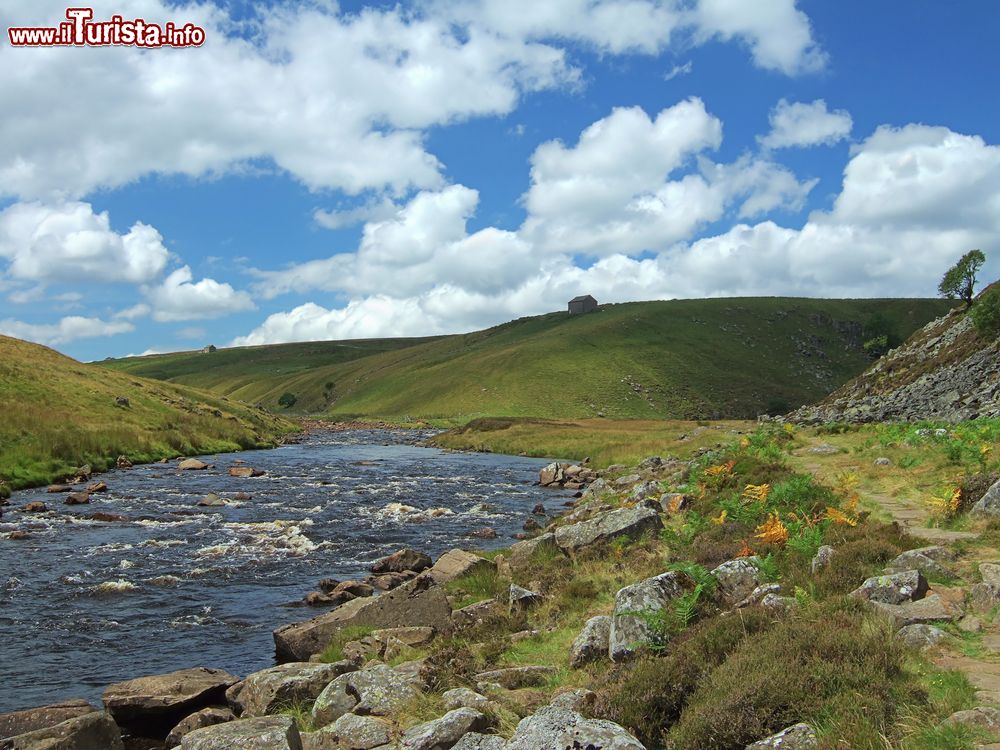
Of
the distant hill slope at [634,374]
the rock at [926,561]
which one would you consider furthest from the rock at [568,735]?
the distant hill slope at [634,374]

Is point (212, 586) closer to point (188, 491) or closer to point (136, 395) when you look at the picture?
point (188, 491)

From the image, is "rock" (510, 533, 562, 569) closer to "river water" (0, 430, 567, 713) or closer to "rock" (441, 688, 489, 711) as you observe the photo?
"river water" (0, 430, 567, 713)

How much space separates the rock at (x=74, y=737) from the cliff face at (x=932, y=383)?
39693 millimetres

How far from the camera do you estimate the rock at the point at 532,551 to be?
18.7 m

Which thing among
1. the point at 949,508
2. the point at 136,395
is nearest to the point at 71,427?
the point at 136,395

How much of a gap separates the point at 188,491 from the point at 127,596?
21.5 meters

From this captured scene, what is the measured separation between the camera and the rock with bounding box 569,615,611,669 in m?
10.4

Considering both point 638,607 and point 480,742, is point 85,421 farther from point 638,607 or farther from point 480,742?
point 480,742

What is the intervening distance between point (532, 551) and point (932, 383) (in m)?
43.0

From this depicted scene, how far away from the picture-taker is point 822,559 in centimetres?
1168

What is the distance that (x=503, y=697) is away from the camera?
30.7 ft

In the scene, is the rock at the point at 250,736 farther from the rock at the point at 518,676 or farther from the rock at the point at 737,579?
the rock at the point at 737,579

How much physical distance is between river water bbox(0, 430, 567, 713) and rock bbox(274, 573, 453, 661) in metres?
0.78

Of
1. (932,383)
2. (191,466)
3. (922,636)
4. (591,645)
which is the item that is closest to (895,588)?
(922,636)
